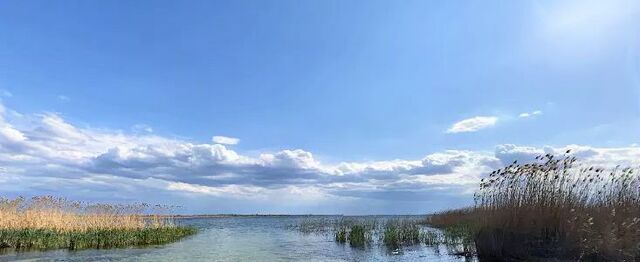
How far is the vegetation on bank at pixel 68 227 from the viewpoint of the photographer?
81.7 ft

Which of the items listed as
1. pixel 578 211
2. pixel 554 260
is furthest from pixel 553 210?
pixel 554 260

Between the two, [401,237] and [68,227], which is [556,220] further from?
[68,227]

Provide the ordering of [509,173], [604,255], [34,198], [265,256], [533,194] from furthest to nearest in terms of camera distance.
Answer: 1. [34,198]
2. [265,256]
3. [509,173]
4. [533,194]
5. [604,255]

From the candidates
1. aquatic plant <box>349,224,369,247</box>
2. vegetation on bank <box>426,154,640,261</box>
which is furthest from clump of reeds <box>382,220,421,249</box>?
vegetation on bank <box>426,154,640,261</box>

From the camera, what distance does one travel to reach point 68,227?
27.8 m

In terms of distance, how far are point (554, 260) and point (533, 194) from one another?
7.14 ft

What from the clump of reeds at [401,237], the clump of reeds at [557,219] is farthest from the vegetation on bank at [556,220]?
the clump of reeds at [401,237]

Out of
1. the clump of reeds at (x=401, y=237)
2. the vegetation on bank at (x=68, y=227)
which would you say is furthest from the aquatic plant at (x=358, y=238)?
the vegetation on bank at (x=68, y=227)

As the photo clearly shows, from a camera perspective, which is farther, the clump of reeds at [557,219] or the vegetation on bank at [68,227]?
the vegetation on bank at [68,227]

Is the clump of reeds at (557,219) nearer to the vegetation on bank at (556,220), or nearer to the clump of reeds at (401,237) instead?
the vegetation on bank at (556,220)

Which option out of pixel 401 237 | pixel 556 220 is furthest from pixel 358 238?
pixel 556 220

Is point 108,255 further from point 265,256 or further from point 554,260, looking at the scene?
point 554,260

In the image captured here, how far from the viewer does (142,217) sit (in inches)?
1403

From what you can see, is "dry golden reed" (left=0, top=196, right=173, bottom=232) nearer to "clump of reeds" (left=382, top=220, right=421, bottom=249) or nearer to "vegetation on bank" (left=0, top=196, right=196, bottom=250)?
"vegetation on bank" (left=0, top=196, right=196, bottom=250)
